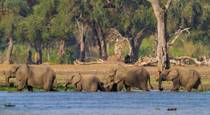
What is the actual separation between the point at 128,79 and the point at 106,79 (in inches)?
43.3

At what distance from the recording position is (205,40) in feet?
284

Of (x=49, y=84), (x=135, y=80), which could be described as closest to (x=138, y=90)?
(x=135, y=80)

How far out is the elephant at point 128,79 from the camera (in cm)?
4957

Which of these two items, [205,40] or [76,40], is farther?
[76,40]

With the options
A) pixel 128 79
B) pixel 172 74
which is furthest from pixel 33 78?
pixel 172 74

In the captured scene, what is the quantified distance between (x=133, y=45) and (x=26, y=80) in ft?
112

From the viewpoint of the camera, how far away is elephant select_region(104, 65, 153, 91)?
4957 centimetres

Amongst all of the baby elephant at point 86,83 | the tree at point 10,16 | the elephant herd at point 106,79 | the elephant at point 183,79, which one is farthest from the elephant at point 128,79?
the tree at point 10,16

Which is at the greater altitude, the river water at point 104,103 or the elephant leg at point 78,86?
the elephant leg at point 78,86

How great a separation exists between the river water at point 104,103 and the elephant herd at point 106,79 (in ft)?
4.97

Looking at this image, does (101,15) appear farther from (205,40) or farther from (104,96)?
(104,96)

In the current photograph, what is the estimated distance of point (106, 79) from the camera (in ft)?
164

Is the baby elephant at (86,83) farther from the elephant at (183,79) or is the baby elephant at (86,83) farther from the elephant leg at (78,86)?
the elephant at (183,79)

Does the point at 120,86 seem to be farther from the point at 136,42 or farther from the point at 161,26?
the point at 136,42
